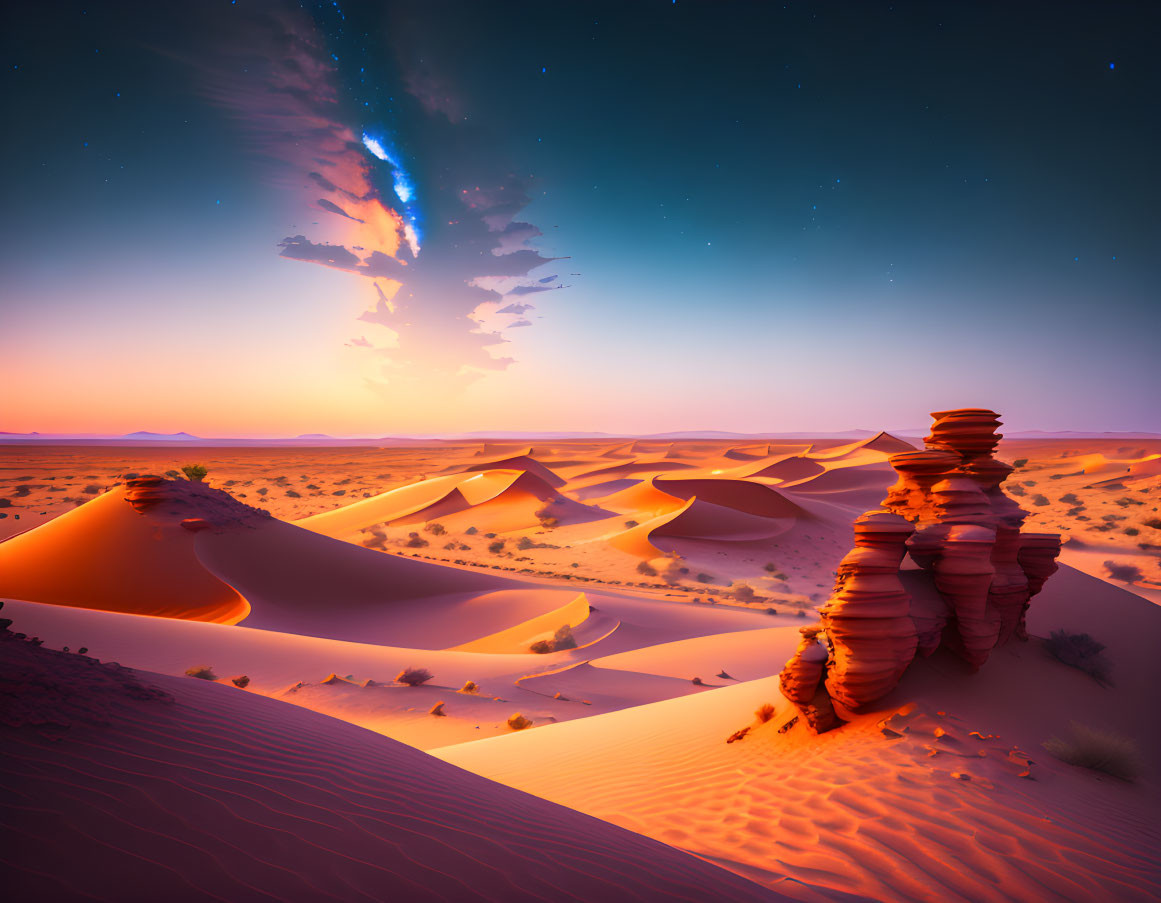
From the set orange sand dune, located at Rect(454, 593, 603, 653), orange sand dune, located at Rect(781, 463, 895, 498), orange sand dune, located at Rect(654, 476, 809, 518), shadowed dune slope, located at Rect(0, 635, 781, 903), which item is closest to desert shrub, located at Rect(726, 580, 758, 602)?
orange sand dune, located at Rect(454, 593, 603, 653)

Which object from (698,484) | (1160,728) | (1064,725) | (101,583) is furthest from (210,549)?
(698,484)

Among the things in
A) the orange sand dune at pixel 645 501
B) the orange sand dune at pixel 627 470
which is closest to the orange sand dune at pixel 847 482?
the orange sand dune at pixel 645 501

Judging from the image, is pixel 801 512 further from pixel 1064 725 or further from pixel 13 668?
pixel 13 668

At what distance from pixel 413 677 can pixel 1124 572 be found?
73.9ft

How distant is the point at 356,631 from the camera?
15125mm

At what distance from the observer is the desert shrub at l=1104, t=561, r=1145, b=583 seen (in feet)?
54.7

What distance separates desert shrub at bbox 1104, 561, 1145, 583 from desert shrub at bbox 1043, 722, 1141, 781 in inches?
660

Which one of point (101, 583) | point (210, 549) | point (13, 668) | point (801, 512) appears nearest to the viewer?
point (13, 668)

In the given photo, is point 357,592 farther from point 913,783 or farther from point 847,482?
point 847,482

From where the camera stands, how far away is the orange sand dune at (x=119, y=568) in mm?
14648

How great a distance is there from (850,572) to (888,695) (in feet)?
4.95

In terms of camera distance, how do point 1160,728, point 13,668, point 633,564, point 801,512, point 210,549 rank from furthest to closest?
point 801,512 < point 633,564 < point 210,549 < point 1160,728 < point 13,668

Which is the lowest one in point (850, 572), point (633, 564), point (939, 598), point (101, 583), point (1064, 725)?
point (633, 564)

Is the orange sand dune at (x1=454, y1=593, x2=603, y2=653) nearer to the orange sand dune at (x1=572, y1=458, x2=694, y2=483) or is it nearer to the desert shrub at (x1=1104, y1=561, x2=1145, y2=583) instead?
the desert shrub at (x1=1104, y1=561, x2=1145, y2=583)
